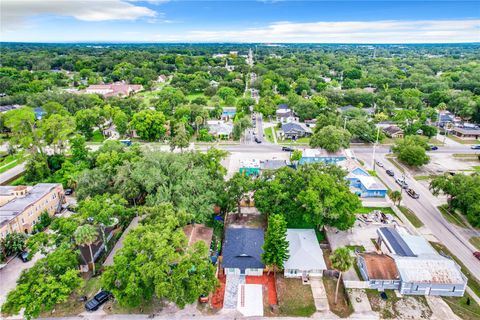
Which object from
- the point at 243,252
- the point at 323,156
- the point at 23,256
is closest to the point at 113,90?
the point at 323,156

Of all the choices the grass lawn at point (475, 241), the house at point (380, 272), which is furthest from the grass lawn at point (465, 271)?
the house at point (380, 272)

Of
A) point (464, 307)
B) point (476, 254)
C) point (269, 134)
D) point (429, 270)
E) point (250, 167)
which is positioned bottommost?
point (464, 307)

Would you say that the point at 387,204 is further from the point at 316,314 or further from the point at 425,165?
the point at 316,314

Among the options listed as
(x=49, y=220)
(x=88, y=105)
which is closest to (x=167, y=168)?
(x=49, y=220)

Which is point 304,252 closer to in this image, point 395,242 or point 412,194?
point 395,242

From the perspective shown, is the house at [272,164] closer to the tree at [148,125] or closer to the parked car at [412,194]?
the parked car at [412,194]
